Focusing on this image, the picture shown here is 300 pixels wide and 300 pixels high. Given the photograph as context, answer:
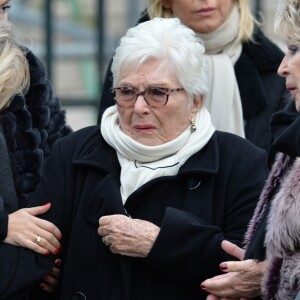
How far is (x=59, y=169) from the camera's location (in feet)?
13.2

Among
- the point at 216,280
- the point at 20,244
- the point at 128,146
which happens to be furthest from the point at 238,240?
the point at 20,244

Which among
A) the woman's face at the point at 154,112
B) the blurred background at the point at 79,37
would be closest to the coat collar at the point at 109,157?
the woman's face at the point at 154,112

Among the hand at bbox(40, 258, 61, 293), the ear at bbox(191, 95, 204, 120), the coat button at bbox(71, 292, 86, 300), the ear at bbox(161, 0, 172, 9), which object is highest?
the ear at bbox(161, 0, 172, 9)

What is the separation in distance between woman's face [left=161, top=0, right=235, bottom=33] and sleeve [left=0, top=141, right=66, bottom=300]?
0.98m

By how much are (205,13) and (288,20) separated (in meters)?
1.18

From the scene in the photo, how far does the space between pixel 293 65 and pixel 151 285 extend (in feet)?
2.92

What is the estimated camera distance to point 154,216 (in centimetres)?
392

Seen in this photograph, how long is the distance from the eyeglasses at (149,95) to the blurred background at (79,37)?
415 cm

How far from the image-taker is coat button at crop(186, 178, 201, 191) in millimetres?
3910

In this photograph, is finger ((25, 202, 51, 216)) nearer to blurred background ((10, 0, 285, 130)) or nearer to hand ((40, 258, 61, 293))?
hand ((40, 258, 61, 293))

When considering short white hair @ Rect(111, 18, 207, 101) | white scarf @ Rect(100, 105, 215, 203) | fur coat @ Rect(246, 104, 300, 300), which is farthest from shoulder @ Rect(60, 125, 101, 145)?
fur coat @ Rect(246, 104, 300, 300)

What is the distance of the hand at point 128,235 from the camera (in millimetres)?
3832

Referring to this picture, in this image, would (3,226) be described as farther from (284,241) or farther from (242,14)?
(242,14)

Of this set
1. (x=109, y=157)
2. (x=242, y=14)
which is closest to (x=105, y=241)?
(x=109, y=157)
